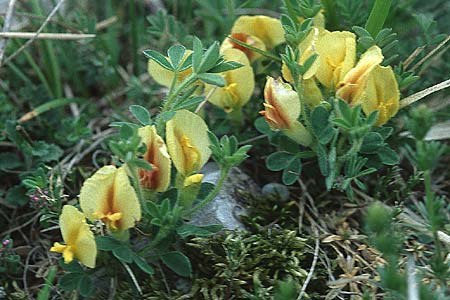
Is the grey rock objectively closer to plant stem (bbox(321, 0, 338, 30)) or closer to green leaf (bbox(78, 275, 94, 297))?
green leaf (bbox(78, 275, 94, 297))

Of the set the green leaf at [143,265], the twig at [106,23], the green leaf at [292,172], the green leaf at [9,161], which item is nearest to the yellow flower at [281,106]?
the green leaf at [292,172]

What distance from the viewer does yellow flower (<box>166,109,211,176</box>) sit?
1533mm

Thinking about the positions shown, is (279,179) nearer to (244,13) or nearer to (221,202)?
(221,202)

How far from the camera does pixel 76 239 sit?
1.48 metres

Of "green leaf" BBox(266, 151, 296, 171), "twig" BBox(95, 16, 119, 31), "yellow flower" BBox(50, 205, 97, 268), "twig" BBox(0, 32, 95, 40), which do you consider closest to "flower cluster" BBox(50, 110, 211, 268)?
"yellow flower" BBox(50, 205, 97, 268)

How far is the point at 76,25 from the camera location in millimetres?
2309

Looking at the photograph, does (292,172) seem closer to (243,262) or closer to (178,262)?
(243,262)

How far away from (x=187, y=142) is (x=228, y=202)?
0.27 m

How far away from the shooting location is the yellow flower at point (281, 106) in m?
1.59

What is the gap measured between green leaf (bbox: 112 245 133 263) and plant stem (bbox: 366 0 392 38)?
82cm

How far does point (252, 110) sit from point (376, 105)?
43 centimetres

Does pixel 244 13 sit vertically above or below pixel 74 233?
above

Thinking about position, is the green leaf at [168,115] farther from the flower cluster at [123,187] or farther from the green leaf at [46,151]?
the green leaf at [46,151]

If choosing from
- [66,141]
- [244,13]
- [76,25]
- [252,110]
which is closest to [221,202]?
[252,110]
